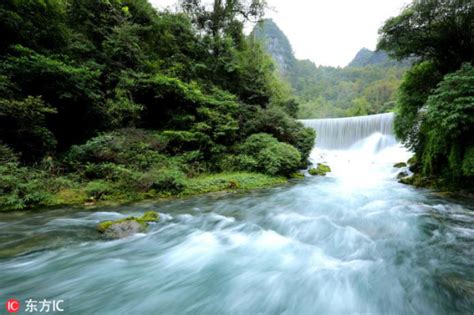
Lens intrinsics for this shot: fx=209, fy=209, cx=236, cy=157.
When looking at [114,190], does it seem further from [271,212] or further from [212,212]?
[271,212]

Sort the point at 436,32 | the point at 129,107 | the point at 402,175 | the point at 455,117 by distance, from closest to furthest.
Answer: the point at 455,117
the point at 436,32
the point at 129,107
the point at 402,175

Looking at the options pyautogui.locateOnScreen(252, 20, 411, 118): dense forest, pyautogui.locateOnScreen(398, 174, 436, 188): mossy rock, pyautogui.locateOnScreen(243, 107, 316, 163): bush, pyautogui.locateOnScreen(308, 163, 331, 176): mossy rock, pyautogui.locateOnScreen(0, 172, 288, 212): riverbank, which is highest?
pyautogui.locateOnScreen(252, 20, 411, 118): dense forest

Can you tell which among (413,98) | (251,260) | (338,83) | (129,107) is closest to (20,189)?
(129,107)

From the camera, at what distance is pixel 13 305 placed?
210cm

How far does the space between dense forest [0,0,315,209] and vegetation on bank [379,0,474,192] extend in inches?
179

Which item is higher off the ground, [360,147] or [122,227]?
[122,227]

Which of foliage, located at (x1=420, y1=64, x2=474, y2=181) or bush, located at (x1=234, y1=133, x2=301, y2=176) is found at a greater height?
foliage, located at (x1=420, y1=64, x2=474, y2=181)

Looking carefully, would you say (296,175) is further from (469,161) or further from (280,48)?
(280,48)

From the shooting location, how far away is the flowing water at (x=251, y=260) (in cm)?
225

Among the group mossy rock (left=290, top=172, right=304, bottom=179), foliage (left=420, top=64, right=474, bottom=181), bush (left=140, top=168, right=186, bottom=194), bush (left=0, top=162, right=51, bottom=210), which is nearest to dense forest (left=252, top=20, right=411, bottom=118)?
mossy rock (left=290, top=172, right=304, bottom=179)

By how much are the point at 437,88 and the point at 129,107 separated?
10845 millimetres

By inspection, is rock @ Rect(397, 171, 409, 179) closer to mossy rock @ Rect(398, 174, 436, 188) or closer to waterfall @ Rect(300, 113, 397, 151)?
mossy rock @ Rect(398, 174, 436, 188)

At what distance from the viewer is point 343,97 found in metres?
53.7

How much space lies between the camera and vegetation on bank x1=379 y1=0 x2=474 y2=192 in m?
5.20
